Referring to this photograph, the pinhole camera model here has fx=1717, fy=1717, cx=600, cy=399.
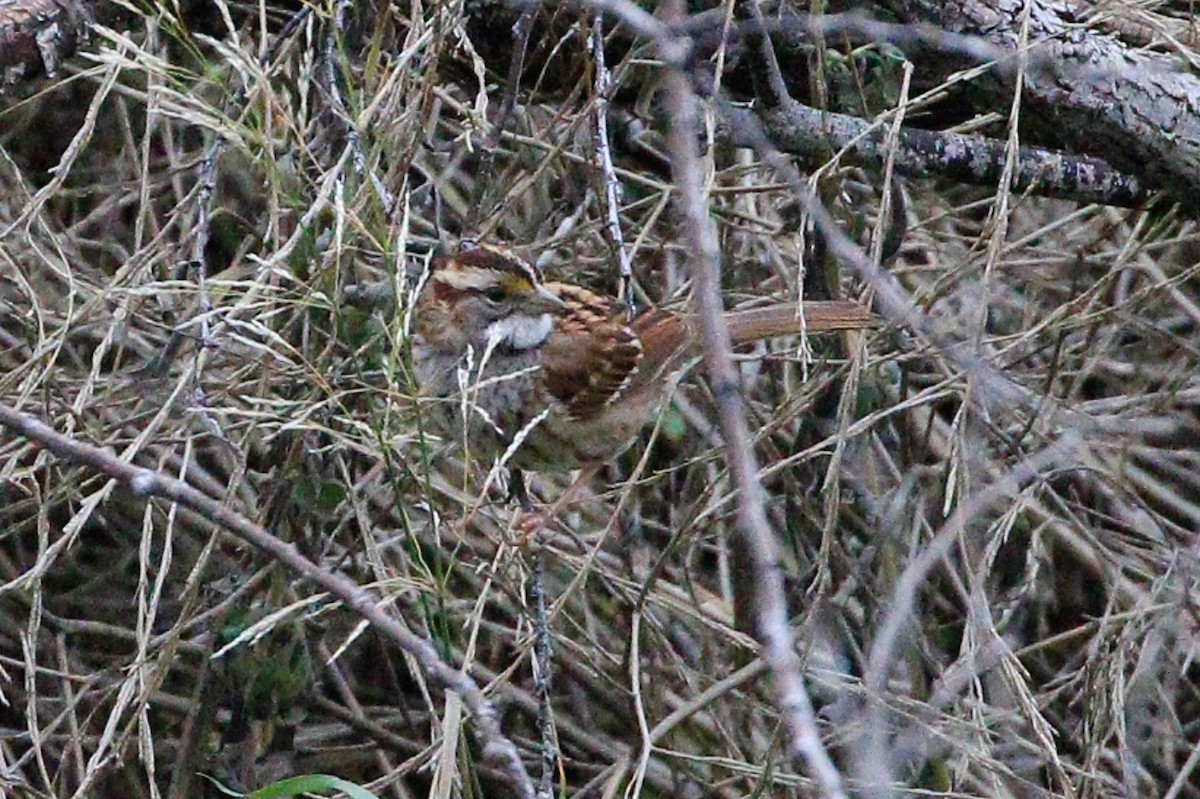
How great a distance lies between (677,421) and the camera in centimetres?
385

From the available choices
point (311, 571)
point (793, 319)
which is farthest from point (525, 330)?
point (311, 571)

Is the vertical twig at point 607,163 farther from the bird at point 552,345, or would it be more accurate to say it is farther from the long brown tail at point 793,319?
the long brown tail at point 793,319

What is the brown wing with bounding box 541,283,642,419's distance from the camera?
3.36 m

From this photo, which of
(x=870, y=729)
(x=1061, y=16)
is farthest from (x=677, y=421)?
(x=870, y=729)

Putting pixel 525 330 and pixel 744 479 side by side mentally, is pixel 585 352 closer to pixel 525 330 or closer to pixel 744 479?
pixel 525 330

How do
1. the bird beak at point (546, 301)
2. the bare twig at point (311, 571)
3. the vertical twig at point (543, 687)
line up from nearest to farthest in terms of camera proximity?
the bare twig at point (311, 571) → the vertical twig at point (543, 687) → the bird beak at point (546, 301)

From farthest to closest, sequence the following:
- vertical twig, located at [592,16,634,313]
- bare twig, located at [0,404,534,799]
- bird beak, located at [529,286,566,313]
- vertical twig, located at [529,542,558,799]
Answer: bird beak, located at [529,286,566,313]
vertical twig, located at [592,16,634,313]
vertical twig, located at [529,542,558,799]
bare twig, located at [0,404,534,799]

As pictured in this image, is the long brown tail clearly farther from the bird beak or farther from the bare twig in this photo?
the bare twig

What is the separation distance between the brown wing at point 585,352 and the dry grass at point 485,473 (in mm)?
204

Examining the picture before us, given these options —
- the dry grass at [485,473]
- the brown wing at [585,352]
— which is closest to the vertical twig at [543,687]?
the dry grass at [485,473]

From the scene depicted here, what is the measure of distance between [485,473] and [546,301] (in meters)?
0.36

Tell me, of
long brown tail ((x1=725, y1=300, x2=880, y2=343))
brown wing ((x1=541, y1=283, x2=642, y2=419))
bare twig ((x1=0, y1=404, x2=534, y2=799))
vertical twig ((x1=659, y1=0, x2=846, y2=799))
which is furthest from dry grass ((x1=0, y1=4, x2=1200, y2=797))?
vertical twig ((x1=659, y1=0, x2=846, y2=799))

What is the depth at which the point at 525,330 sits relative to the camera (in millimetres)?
3350

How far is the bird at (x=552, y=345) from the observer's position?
3.19 meters
